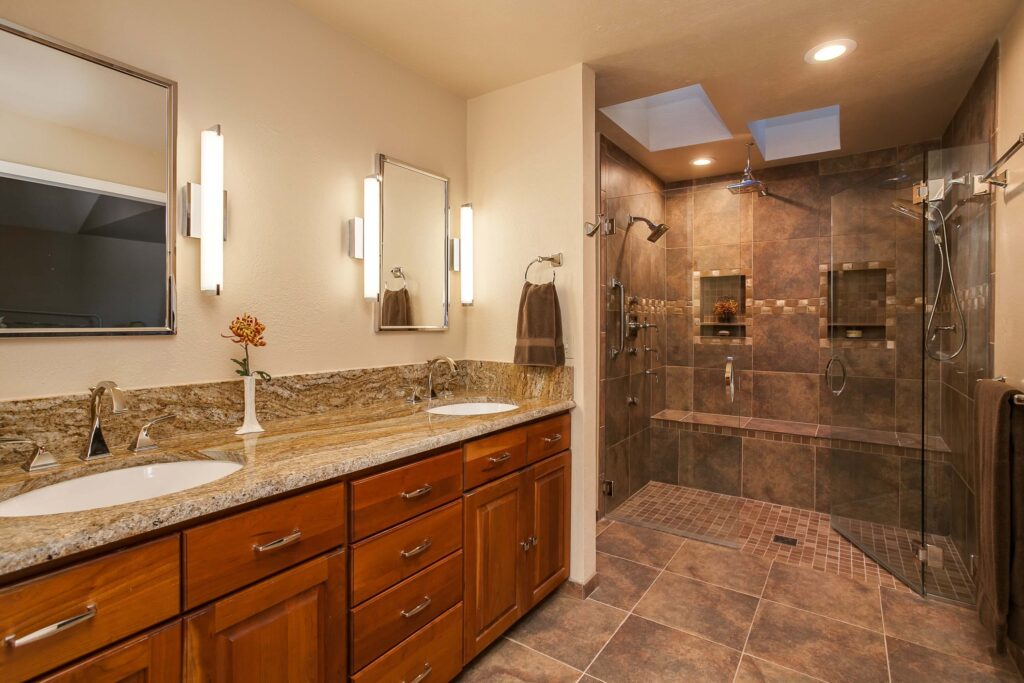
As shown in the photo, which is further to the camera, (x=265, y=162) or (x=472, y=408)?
(x=472, y=408)

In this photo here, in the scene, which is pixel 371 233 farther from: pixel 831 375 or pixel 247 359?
pixel 831 375

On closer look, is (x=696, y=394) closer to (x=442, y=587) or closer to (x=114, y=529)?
(x=442, y=587)

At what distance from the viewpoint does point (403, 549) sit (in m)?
1.54

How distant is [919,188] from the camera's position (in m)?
2.42

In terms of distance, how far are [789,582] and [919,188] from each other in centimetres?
200

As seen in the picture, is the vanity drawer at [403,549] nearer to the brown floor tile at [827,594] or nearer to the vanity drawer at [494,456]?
the vanity drawer at [494,456]

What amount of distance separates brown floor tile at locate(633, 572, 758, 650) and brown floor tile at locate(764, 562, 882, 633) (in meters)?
0.19

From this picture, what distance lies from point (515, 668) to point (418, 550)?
2.23ft

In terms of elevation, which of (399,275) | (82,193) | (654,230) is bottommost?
(399,275)

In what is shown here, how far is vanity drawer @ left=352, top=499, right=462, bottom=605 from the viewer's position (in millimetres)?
1424

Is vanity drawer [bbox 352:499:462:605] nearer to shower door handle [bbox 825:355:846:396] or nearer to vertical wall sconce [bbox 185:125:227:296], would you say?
vertical wall sconce [bbox 185:125:227:296]

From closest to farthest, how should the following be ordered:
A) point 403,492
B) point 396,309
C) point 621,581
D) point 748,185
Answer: point 403,492, point 396,309, point 621,581, point 748,185

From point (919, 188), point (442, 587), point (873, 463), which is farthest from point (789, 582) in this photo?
point (919, 188)

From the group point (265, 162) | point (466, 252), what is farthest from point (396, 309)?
point (265, 162)
